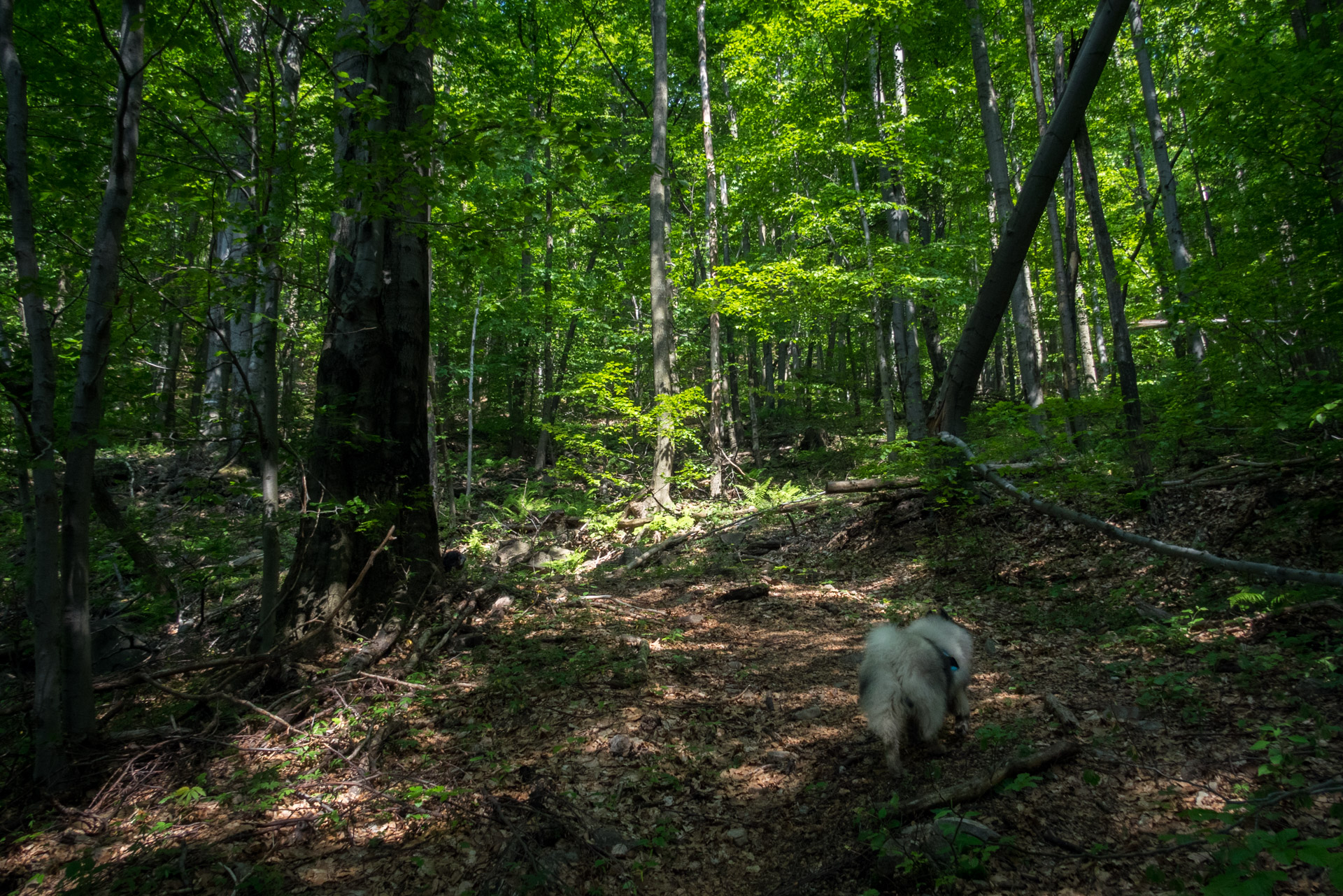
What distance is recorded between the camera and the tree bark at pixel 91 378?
10.3 feet

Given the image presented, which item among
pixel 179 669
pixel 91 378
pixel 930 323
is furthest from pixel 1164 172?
pixel 179 669

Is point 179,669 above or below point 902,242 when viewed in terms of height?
below

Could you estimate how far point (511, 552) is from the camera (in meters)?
10.1

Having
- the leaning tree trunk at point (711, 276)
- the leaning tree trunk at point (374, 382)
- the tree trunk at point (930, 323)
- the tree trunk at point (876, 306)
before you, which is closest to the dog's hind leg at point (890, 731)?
the leaning tree trunk at point (374, 382)

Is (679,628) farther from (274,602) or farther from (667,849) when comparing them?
(274,602)

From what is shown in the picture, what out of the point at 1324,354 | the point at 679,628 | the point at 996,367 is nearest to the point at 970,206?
the point at 996,367

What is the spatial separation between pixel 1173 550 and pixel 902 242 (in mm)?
9785

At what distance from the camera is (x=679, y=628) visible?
6.12 m

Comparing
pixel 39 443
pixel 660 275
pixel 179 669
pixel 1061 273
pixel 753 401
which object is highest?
pixel 660 275

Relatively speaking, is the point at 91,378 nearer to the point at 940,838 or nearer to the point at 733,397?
the point at 940,838

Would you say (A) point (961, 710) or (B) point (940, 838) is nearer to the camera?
(B) point (940, 838)

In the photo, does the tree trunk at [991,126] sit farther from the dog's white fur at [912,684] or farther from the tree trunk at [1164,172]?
the dog's white fur at [912,684]

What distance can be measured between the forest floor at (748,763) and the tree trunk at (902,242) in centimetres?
630

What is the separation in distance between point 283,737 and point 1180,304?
869 centimetres
